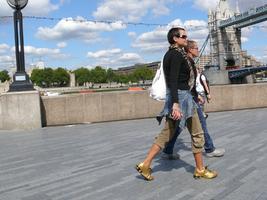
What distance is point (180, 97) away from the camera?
489 centimetres

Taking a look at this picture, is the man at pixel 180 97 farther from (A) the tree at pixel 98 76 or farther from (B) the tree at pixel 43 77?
(A) the tree at pixel 98 76

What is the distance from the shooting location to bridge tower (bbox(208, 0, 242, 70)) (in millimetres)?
112831

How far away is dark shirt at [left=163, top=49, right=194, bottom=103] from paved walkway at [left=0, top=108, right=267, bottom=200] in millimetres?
1053

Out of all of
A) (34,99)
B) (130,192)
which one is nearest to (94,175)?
(130,192)

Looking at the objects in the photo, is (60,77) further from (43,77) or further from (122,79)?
(122,79)

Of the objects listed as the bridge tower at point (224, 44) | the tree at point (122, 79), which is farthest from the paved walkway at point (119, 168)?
the tree at point (122, 79)

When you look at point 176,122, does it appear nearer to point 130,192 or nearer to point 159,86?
point 159,86

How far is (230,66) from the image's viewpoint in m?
113

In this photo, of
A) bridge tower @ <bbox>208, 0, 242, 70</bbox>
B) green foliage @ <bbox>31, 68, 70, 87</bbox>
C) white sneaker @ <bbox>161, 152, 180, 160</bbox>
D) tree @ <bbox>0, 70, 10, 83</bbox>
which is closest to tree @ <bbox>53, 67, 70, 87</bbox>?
green foliage @ <bbox>31, 68, 70, 87</bbox>

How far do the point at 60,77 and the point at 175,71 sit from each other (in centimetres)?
15255

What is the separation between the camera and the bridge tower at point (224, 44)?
11283 cm

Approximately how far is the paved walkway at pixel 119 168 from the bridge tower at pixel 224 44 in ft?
342

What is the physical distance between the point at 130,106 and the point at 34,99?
300cm

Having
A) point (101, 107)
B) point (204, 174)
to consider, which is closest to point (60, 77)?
point (101, 107)
